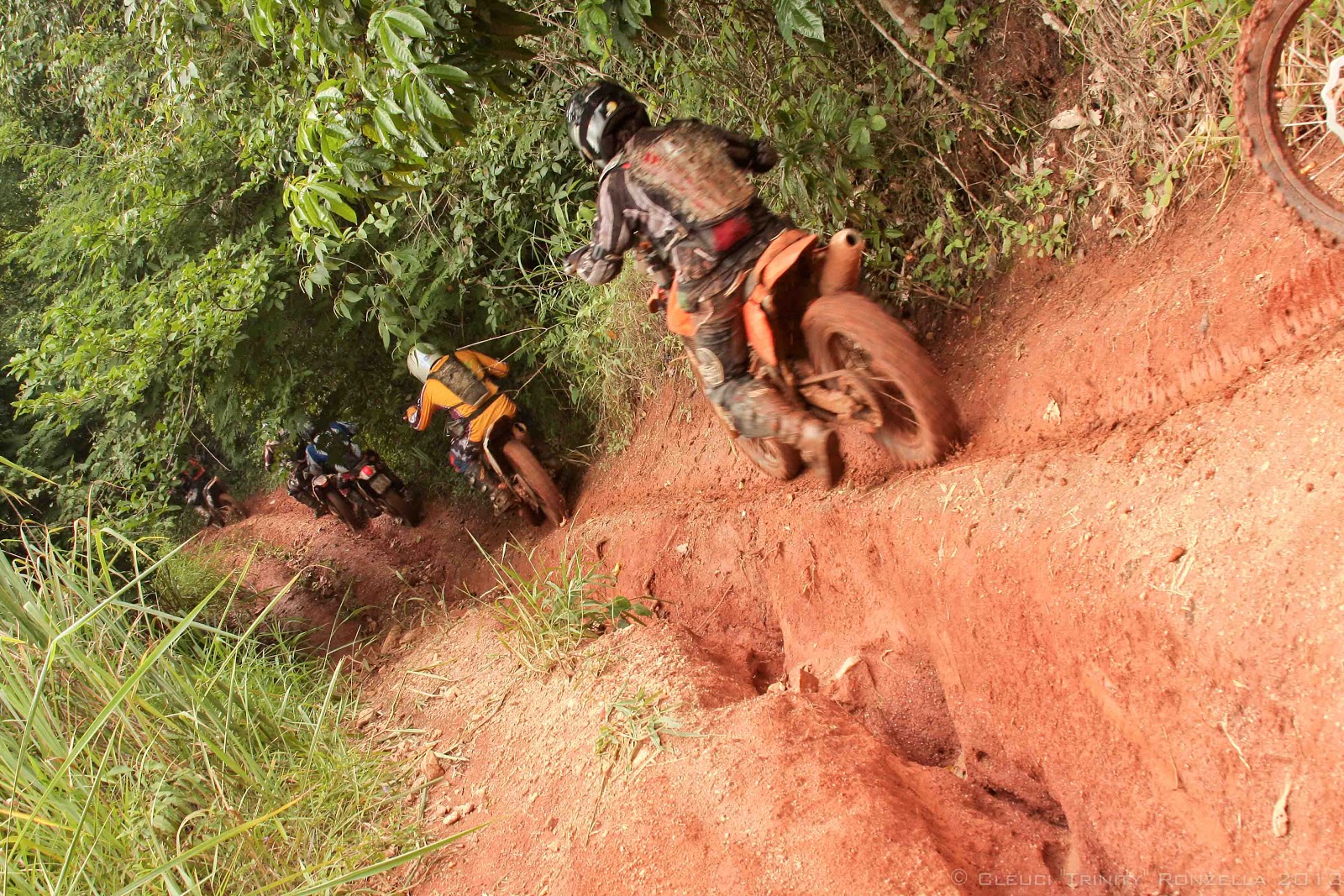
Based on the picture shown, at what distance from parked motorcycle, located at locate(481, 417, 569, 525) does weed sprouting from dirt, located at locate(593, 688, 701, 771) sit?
11.0 feet

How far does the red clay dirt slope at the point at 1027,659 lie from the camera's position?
2150mm

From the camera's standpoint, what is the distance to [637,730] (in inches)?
134

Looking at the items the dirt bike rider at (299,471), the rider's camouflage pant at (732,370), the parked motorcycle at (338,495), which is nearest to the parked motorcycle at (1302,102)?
the rider's camouflage pant at (732,370)

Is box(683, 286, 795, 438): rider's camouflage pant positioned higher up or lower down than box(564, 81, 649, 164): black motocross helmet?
lower down

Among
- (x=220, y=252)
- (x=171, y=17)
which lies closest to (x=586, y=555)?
(x=220, y=252)

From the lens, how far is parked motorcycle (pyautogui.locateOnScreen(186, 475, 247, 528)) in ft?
34.0

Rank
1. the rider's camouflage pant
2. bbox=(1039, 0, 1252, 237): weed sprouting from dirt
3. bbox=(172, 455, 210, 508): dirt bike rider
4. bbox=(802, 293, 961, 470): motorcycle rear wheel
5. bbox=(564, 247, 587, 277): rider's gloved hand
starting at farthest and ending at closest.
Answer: bbox=(172, 455, 210, 508): dirt bike rider → bbox=(564, 247, 587, 277): rider's gloved hand → the rider's camouflage pant → bbox=(802, 293, 961, 470): motorcycle rear wheel → bbox=(1039, 0, 1252, 237): weed sprouting from dirt

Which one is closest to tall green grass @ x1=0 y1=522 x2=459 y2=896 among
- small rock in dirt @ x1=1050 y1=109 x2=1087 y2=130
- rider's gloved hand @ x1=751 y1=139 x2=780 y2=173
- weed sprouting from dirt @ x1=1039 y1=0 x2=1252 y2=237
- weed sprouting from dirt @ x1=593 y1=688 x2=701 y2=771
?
weed sprouting from dirt @ x1=593 y1=688 x2=701 y2=771

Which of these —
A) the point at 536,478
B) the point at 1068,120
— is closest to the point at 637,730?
the point at 1068,120

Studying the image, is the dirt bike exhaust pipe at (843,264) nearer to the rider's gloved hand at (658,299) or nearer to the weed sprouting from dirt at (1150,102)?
the rider's gloved hand at (658,299)

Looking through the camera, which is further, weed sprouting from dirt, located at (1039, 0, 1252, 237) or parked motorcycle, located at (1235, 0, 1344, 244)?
weed sprouting from dirt, located at (1039, 0, 1252, 237)

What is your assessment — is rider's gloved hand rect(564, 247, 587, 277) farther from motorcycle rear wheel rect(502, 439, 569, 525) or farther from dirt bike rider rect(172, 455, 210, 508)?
dirt bike rider rect(172, 455, 210, 508)

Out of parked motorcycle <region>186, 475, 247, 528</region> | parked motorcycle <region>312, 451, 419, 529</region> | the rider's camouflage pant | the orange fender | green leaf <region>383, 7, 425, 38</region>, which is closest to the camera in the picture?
green leaf <region>383, 7, 425, 38</region>

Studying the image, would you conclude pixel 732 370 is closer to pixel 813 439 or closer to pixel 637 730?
pixel 813 439
